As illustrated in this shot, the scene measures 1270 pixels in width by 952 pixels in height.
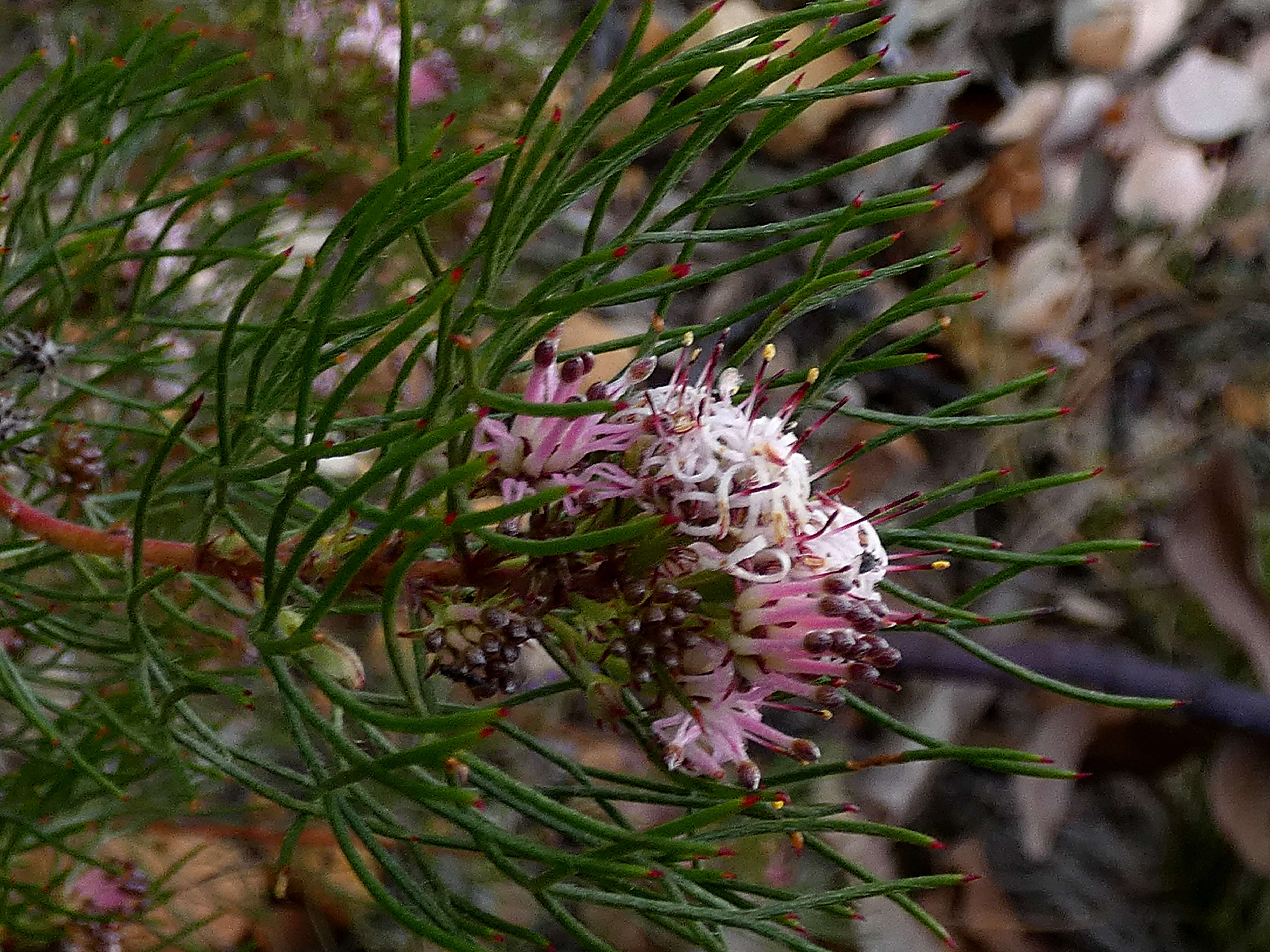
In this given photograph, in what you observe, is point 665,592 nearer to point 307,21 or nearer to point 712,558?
point 712,558

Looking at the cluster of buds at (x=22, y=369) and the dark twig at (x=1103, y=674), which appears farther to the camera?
the dark twig at (x=1103, y=674)

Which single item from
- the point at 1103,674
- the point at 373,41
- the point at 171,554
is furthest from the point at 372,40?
the point at 1103,674

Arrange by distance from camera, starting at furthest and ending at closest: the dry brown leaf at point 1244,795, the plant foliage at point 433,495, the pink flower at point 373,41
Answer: the dry brown leaf at point 1244,795
the pink flower at point 373,41
the plant foliage at point 433,495

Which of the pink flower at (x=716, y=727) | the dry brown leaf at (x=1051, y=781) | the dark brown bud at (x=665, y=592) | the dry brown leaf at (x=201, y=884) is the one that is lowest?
the dry brown leaf at (x=1051, y=781)

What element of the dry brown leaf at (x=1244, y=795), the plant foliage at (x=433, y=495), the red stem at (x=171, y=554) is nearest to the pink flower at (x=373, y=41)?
the plant foliage at (x=433, y=495)

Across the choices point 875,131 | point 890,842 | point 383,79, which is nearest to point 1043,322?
point 875,131

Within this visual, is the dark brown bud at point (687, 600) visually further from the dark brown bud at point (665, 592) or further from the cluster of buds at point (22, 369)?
the cluster of buds at point (22, 369)
